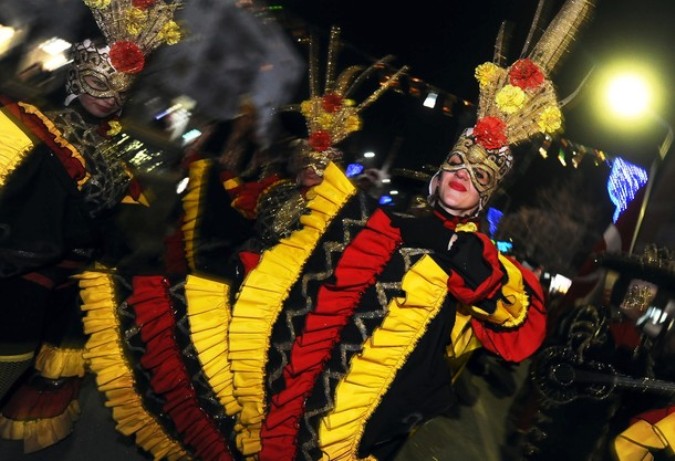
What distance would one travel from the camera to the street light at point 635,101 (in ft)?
19.7

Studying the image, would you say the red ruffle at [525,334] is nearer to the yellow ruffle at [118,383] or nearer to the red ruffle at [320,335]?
the red ruffle at [320,335]

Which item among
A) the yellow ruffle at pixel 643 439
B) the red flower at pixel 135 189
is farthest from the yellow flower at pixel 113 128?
the yellow ruffle at pixel 643 439

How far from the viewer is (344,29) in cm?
534

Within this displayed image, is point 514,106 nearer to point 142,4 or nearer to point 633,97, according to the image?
point 142,4

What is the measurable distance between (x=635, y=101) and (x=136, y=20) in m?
5.39

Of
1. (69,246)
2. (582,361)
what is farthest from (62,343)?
(582,361)

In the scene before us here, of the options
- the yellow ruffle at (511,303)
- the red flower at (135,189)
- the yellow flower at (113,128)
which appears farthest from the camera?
the red flower at (135,189)

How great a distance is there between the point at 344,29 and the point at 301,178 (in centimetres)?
238

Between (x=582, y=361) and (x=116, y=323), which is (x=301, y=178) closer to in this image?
(x=116, y=323)

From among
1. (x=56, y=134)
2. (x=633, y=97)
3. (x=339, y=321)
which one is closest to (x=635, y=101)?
(x=633, y=97)

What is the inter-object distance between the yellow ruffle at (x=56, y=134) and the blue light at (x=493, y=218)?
3.13 metres

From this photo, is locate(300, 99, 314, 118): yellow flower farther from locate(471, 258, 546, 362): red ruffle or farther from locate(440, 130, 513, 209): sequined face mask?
locate(471, 258, 546, 362): red ruffle

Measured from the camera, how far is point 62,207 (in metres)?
2.33

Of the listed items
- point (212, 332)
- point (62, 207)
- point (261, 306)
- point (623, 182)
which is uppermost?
point (62, 207)
